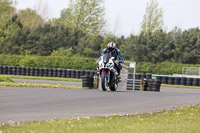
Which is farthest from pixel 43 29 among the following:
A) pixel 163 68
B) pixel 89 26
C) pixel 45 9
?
pixel 163 68

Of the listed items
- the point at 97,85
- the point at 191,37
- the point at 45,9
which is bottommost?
the point at 97,85

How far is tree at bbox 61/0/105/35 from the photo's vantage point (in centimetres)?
7244

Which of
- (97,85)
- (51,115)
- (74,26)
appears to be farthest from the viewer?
(74,26)

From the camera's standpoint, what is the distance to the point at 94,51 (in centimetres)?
5875

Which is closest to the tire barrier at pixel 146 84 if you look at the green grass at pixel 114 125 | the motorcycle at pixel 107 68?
the motorcycle at pixel 107 68

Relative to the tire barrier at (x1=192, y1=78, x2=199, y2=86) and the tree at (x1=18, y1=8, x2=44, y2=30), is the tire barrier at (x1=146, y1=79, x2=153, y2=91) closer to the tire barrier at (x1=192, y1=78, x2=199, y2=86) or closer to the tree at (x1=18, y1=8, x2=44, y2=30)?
the tire barrier at (x1=192, y1=78, x2=199, y2=86)

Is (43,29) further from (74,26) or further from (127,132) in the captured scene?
(127,132)

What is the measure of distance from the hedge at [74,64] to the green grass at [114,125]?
126ft

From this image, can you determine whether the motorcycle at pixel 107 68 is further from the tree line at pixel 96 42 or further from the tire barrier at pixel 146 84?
the tree line at pixel 96 42

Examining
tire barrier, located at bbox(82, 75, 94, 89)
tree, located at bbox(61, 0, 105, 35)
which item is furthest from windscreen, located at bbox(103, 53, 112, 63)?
tree, located at bbox(61, 0, 105, 35)

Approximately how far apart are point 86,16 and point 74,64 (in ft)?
79.6

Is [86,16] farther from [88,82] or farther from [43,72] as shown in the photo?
[88,82]

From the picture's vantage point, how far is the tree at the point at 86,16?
72.4 meters

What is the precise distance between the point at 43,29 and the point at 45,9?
778 inches
